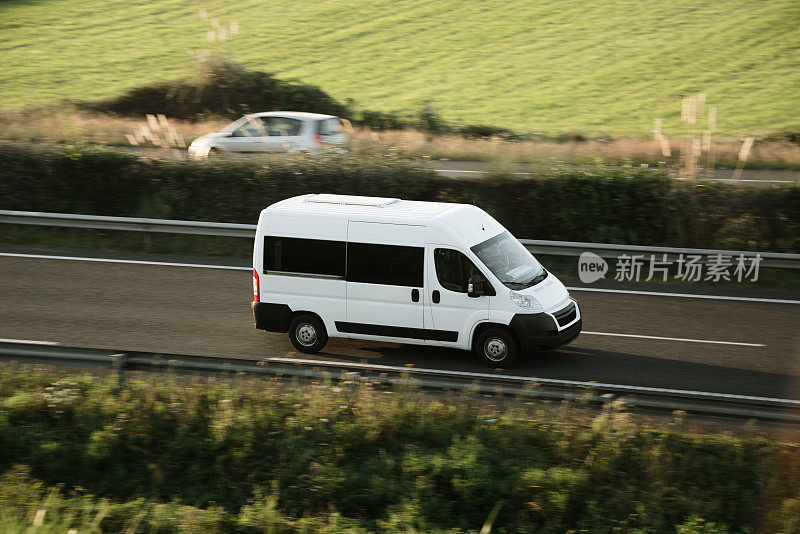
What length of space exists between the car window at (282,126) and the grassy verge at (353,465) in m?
12.7

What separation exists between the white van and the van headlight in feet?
0.04

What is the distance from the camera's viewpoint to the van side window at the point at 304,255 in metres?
11.7

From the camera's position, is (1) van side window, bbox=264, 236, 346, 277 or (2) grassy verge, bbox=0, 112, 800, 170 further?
(2) grassy verge, bbox=0, 112, 800, 170

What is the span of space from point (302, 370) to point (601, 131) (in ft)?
76.0

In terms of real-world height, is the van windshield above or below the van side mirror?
above

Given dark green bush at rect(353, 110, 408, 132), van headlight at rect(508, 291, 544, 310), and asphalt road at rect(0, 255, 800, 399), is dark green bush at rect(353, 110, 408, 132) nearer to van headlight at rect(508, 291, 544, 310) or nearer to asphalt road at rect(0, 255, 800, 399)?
asphalt road at rect(0, 255, 800, 399)

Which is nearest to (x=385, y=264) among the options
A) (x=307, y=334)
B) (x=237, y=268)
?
(x=307, y=334)

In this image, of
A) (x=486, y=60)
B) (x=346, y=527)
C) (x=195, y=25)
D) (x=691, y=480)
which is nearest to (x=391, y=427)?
(x=346, y=527)

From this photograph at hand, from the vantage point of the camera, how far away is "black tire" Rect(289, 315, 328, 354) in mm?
11750

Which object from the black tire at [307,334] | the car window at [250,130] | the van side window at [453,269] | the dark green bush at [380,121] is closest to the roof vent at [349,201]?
the van side window at [453,269]

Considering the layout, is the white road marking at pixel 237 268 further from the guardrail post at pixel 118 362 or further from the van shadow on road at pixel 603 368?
the guardrail post at pixel 118 362

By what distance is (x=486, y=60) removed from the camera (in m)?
37.7

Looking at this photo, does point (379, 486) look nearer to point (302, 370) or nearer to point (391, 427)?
point (391, 427)

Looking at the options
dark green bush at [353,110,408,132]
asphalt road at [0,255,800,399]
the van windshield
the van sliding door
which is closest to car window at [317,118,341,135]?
asphalt road at [0,255,800,399]
